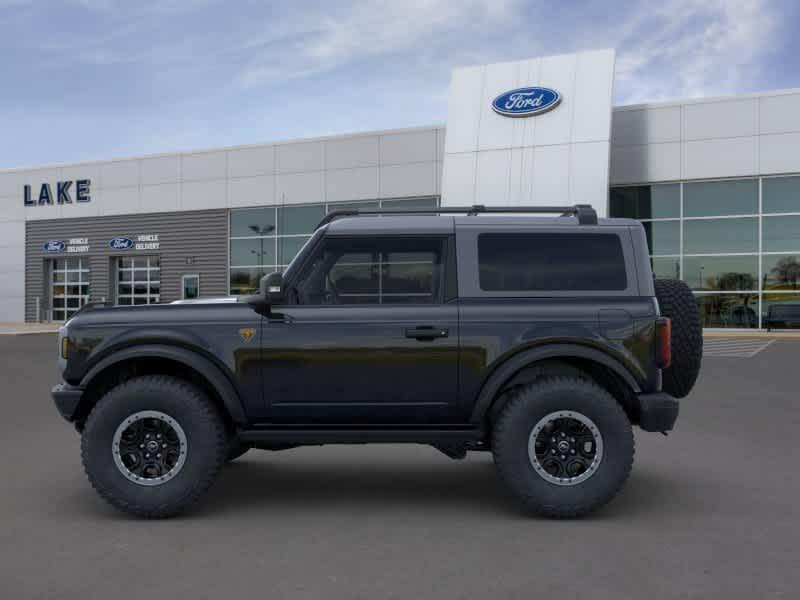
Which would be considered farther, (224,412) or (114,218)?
(114,218)

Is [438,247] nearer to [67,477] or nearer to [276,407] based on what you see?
[276,407]

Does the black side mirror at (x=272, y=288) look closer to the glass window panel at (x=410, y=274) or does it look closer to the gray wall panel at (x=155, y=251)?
the glass window panel at (x=410, y=274)

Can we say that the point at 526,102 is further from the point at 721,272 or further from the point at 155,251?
the point at 155,251

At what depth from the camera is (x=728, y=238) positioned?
28.1 m

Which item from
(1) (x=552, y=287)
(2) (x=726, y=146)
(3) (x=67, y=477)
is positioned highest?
(2) (x=726, y=146)

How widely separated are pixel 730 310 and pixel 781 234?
297cm

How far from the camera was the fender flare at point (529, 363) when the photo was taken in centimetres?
527

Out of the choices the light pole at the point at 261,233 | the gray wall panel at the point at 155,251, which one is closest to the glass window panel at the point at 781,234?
the light pole at the point at 261,233

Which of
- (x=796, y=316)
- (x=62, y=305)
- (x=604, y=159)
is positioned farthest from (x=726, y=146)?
(x=62, y=305)

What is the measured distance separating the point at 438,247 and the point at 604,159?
74.5ft

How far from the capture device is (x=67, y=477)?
21.4ft

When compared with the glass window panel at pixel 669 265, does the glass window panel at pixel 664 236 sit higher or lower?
higher

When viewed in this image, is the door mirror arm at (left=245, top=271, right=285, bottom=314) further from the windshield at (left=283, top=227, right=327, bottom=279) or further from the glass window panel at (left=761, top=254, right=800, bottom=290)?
the glass window panel at (left=761, top=254, right=800, bottom=290)

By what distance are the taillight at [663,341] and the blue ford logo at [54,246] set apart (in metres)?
39.7
